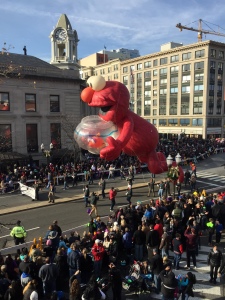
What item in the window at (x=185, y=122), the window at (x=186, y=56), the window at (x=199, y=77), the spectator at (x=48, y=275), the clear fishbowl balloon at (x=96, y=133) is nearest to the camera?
the spectator at (x=48, y=275)

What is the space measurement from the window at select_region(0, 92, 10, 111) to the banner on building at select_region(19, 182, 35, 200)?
9.99 m

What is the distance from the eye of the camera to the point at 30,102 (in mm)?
29266

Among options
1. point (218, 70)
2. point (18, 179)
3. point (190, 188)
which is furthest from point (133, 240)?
point (218, 70)

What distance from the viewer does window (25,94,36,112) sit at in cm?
2903

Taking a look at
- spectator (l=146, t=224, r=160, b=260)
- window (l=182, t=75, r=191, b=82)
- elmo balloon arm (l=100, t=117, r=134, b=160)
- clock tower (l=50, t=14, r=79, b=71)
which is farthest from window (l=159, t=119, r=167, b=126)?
elmo balloon arm (l=100, t=117, r=134, b=160)

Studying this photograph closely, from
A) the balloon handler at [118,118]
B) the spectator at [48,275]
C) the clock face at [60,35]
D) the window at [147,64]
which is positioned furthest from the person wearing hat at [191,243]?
the window at [147,64]

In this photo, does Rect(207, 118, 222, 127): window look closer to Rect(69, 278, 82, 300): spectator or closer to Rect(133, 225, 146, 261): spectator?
Rect(133, 225, 146, 261): spectator

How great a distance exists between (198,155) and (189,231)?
26628 mm

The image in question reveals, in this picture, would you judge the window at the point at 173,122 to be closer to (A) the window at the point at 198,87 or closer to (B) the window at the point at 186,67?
(A) the window at the point at 198,87

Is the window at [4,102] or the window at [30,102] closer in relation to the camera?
the window at [4,102]

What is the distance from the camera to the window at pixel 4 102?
90.6 ft

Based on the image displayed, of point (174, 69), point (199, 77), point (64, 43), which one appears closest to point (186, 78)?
point (199, 77)

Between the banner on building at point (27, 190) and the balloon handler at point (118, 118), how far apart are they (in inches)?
479

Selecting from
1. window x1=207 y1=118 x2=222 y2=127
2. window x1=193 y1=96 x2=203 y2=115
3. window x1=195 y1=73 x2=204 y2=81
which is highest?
window x1=195 y1=73 x2=204 y2=81
